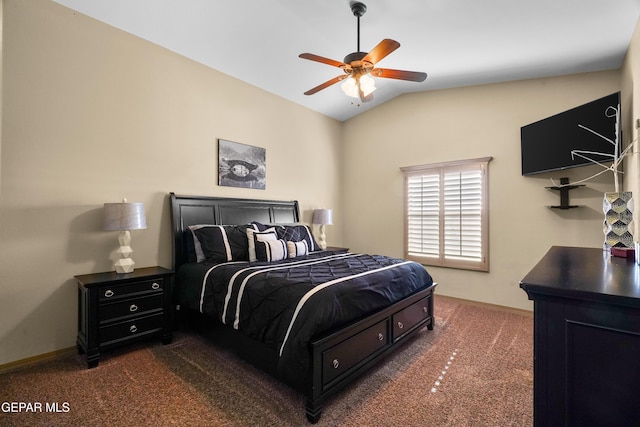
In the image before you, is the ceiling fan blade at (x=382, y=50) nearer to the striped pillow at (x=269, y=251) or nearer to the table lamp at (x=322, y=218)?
the striped pillow at (x=269, y=251)

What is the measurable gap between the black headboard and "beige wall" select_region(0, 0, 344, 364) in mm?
133

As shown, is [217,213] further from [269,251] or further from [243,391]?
[243,391]

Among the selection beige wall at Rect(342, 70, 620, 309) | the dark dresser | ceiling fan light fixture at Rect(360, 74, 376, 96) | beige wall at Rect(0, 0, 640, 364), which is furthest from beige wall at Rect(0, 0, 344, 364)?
the dark dresser

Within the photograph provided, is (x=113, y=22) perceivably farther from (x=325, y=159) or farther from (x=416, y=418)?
(x=416, y=418)

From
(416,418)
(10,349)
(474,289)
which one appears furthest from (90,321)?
(474,289)

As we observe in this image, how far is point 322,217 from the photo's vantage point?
481 centimetres

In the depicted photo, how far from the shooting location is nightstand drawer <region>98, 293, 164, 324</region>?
255cm

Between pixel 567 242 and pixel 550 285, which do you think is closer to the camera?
pixel 550 285

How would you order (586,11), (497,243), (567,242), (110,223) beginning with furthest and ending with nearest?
1. (497,243)
2. (567,242)
3. (110,223)
4. (586,11)

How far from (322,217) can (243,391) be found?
9.78 feet

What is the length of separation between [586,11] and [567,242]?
245 cm

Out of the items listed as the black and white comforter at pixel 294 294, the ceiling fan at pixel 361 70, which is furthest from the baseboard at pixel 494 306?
the ceiling fan at pixel 361 70

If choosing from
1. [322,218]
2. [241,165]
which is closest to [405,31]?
[241,165]

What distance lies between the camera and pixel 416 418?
6.19 feet
